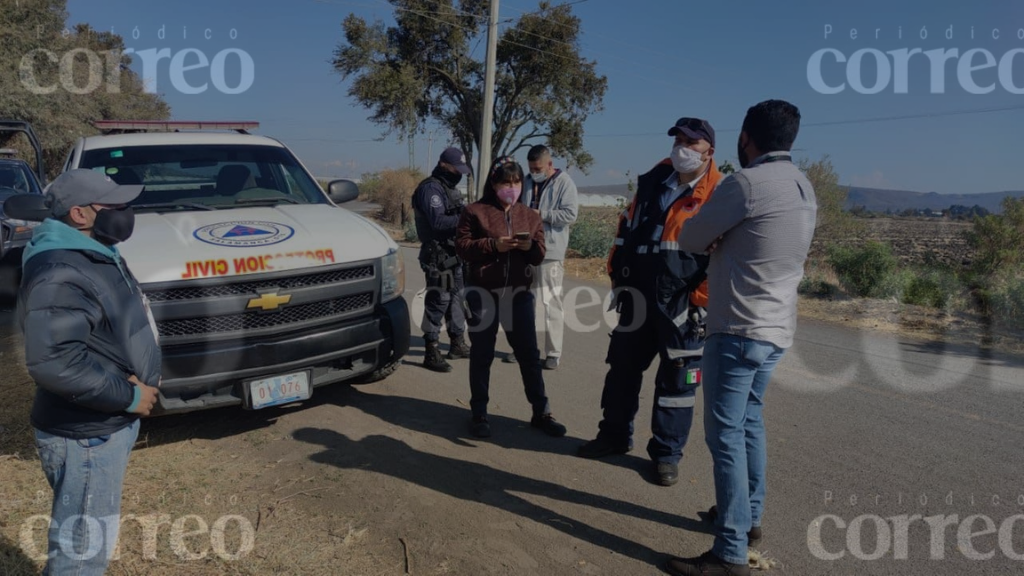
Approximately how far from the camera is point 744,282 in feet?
9.86

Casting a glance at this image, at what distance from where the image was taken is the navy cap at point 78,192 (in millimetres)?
2334

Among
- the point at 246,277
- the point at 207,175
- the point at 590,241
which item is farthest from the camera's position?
the point at 590,241

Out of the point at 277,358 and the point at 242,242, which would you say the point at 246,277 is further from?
the point at 277,358

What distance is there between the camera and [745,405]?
3.07 meters

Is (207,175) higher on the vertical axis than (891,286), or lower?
higher

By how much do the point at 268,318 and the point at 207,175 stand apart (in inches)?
77.7

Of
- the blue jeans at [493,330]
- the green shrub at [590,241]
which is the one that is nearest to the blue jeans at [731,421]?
the blue jeans at [493,330]

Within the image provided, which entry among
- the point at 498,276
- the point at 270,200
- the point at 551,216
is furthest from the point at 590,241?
the point at 498,276

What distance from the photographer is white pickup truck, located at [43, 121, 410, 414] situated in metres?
4.02

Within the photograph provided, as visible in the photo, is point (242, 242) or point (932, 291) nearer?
point (242, 242)

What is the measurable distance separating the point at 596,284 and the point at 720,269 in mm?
9154

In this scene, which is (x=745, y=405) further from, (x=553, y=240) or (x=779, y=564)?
(x=553, y=240)

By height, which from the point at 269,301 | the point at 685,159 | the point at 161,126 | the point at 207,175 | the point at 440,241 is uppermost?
the point at 161,126

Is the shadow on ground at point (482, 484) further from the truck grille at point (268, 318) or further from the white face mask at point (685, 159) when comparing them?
the white face mask at point (685, 159)
